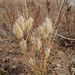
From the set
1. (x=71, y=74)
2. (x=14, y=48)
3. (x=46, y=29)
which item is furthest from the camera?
(x=14, y=48)

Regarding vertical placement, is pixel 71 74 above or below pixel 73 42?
below

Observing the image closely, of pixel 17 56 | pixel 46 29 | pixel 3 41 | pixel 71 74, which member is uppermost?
pixel 46 29

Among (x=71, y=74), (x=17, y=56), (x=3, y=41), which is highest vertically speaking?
(x=3, y=41)

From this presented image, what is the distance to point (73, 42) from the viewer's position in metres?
1.37

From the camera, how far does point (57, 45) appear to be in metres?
1.50

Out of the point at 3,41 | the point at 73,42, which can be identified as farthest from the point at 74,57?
the point at 3,41

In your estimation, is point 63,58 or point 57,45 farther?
point 57,45

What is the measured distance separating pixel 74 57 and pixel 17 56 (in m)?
0.81

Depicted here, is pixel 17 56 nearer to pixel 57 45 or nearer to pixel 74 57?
pixel 57 45

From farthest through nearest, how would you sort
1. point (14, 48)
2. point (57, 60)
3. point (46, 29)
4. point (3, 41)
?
point (3, 41) < point (14, 48) < point (57, 60) < point (46, 29)

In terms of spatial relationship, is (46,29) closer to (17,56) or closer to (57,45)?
(17,56)

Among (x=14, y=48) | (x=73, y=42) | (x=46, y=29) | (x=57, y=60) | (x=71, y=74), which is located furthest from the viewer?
(x=14, y=48)

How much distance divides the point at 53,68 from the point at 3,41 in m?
1.15

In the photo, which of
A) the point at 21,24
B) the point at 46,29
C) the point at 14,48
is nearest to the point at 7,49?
the point at 14,48
